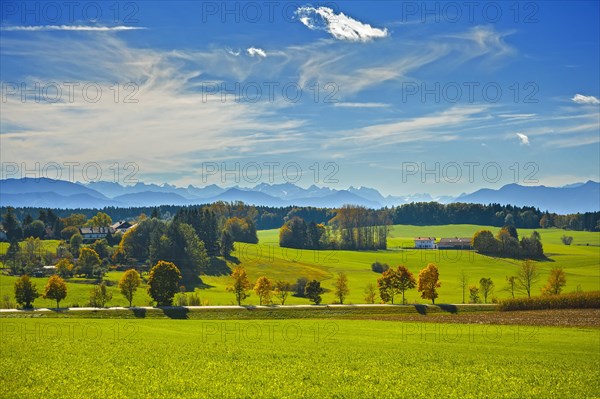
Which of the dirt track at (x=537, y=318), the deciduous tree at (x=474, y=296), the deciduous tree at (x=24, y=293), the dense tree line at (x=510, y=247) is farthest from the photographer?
the dense tree line at (x=510, y=247)

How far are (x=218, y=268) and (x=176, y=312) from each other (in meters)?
70.2

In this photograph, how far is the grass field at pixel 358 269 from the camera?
112 m

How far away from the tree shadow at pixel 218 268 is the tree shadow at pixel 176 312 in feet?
200

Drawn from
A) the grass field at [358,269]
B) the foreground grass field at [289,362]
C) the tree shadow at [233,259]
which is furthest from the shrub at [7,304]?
the tree shadow at [233,259]

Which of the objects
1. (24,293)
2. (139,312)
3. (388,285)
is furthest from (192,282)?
(388,285)

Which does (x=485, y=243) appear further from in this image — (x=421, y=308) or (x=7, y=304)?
(x=7, y=304)

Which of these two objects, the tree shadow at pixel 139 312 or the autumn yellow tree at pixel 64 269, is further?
the autumn yellow tree at pixel 64 269

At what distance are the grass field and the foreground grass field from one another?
50587mm

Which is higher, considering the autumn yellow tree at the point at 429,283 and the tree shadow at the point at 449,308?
the autumn yellow tree at the point at 429,283

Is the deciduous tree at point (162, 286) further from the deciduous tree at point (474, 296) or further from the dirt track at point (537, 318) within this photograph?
the deciduous tree at point (474, 296)

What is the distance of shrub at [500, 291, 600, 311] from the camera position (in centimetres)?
9000

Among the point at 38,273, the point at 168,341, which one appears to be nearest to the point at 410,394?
the point at 168,341

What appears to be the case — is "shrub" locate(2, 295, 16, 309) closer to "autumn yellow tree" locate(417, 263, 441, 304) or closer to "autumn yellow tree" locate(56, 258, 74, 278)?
"autumn yellow tree" locate(56, 258, 74, 278)

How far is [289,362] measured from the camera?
37812 mm
